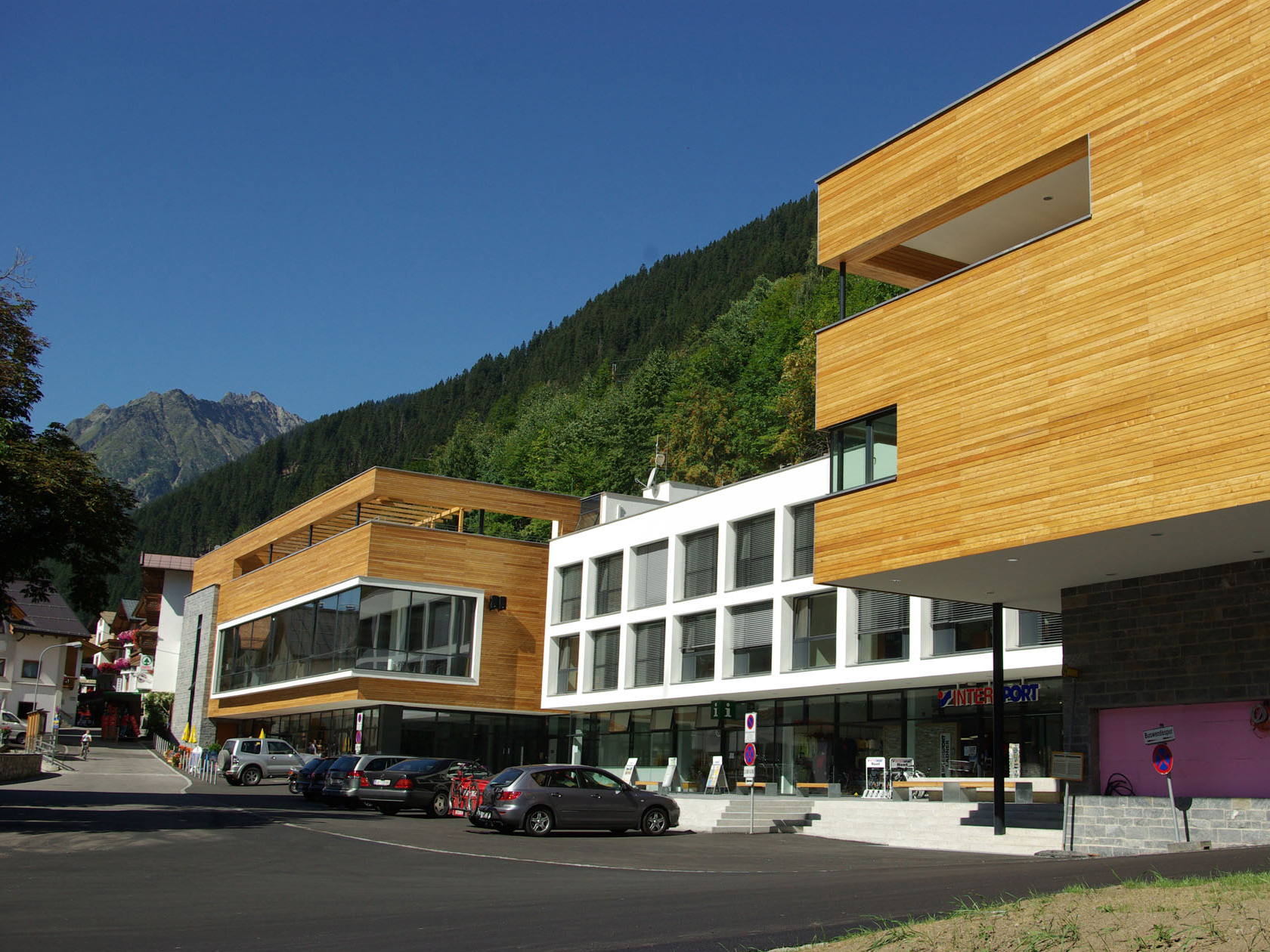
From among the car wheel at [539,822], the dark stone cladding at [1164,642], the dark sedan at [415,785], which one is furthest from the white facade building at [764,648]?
the car wheel at [539,822]

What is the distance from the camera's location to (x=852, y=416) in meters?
21.2

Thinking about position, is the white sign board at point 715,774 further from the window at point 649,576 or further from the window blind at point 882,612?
the window blind at point 882,612

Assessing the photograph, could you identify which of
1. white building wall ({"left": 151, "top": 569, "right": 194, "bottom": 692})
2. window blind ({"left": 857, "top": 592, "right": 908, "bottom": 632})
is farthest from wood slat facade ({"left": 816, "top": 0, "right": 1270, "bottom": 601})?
white building wall ({"left": 151, "top": 569, "right": 194, "bottom": 692})

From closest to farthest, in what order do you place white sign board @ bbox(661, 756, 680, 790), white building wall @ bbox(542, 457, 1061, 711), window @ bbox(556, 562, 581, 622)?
white building wall @ bbox(542, 457, 1061, 711), white sign board @ bbox(661, 756, 680, 790), window @ bbox(556, 562, 581, 622)

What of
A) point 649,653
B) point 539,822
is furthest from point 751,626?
→ point 539,822

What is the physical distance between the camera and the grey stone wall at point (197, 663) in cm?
5675

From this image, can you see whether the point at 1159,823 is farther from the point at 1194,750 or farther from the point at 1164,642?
the point at 1164,642

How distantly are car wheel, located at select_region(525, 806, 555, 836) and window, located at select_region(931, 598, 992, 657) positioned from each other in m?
10.4

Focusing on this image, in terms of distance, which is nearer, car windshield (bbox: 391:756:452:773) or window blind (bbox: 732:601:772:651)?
car windshield (bbox: 391:756:452:773)

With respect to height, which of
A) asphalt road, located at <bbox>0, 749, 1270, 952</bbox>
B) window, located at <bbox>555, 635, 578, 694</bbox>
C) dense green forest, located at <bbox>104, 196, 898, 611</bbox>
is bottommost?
asphalt road, located at <bbox>0, 749, 1270, 952</bbox>

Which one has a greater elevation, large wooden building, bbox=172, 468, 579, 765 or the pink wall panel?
large wooden building, bbox=172, 468, 579, 765

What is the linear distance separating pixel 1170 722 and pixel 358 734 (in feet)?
83.0

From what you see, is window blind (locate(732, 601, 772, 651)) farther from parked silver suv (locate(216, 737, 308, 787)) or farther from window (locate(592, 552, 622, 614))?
parked silver suv (locate(216, 737, 308, 787))

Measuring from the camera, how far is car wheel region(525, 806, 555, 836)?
2331cm
